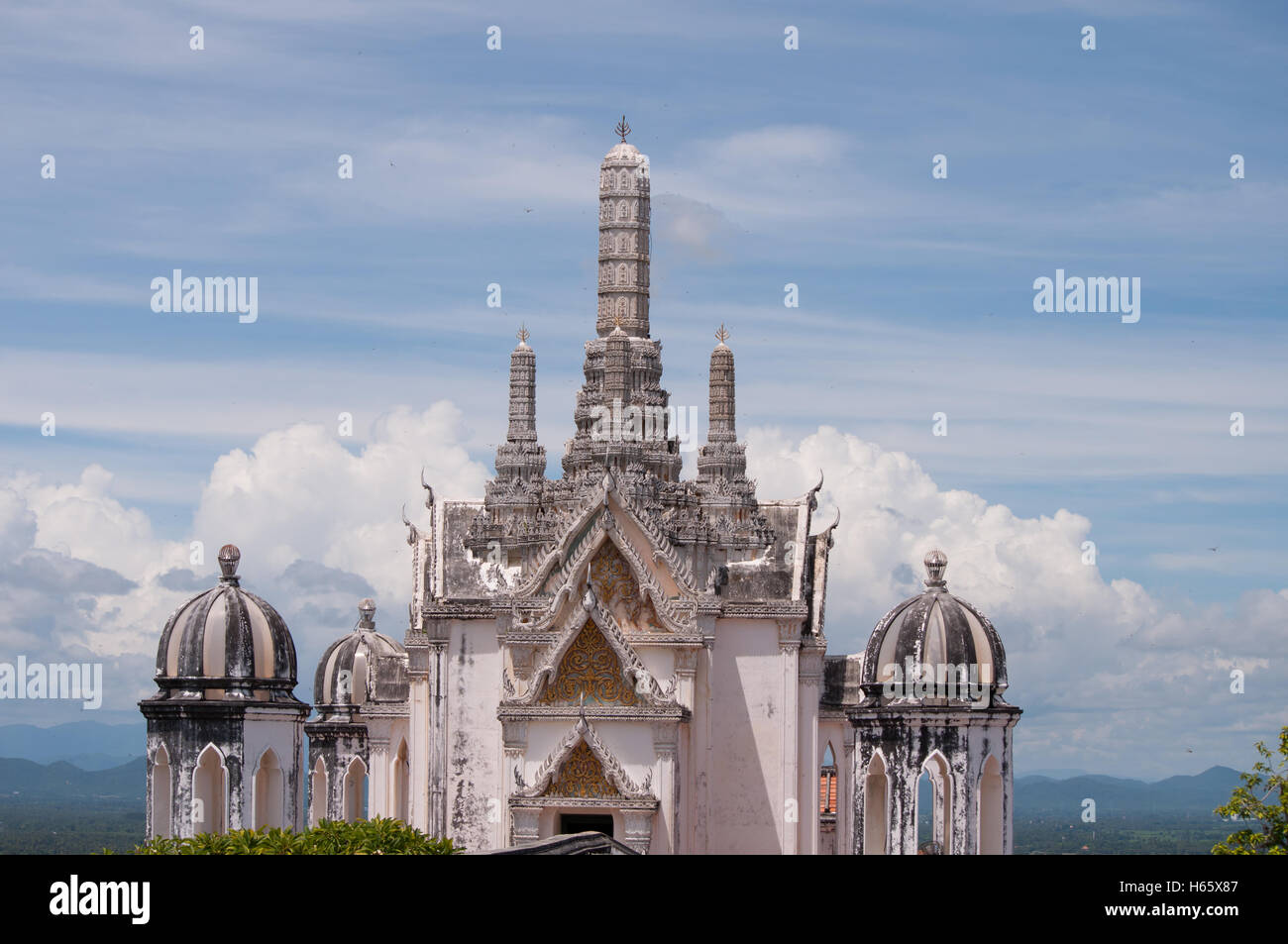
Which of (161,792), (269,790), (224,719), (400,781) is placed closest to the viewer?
(224,719)

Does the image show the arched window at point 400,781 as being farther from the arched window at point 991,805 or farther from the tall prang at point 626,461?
the arched window at point 991,805

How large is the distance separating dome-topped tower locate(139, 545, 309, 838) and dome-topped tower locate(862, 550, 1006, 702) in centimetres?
1345

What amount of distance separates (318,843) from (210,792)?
14.9m

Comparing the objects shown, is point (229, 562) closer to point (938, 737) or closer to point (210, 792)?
point (210, 792)

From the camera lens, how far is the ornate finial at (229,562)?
2136 inches

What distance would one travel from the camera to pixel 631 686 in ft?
161

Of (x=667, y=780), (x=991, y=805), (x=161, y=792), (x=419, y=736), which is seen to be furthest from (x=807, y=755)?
(x=161, y=792)

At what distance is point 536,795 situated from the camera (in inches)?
1919

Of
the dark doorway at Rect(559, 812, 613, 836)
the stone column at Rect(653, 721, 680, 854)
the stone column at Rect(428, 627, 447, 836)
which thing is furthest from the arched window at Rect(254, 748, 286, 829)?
the stone column at Rect(653, 721, 680, 854)

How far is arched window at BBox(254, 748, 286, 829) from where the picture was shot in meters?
53.4

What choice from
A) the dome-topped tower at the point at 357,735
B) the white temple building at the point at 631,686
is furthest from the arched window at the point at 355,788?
the white temple building at the point at 631,686
